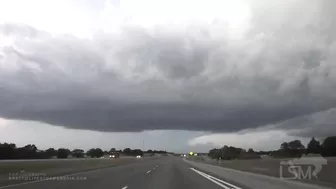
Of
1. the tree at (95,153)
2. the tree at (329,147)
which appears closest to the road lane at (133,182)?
the tree at (329,147)

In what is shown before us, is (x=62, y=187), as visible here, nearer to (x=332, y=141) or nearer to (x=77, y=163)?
(x=77, y=163)

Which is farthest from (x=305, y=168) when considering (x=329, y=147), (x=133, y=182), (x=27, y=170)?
(x=329, y=147)

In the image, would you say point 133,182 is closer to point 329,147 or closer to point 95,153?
point 329,147

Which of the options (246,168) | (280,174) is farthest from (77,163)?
(280,174)

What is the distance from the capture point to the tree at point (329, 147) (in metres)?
60.4

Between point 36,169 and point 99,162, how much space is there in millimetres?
29928

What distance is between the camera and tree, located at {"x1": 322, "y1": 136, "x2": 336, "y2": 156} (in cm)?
6038

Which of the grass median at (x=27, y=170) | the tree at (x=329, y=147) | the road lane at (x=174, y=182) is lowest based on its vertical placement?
the road lane at (x=174, y=182)

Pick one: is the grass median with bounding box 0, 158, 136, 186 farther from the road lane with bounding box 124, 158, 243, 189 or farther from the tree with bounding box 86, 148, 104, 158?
the tree with bounding box 86, 148, 104, 158

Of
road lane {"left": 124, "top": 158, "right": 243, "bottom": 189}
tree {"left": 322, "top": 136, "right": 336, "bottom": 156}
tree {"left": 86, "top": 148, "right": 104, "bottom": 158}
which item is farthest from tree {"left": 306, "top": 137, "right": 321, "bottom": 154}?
tree {"left": 86, "top": 148, "right": 104, "bottom": 158}

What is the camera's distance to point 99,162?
67125 mm

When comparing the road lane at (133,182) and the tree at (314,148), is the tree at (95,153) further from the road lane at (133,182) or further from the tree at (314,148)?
the road lane at (133,182)

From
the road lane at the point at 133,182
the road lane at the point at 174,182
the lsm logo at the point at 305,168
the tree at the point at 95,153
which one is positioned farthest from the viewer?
the tree at the point at 95,153

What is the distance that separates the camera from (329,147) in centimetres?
6400
